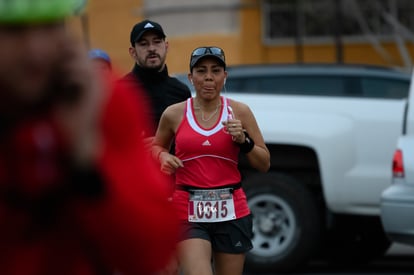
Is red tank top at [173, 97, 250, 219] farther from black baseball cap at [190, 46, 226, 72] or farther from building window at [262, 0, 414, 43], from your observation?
building window at [262, 0, 414, 43]

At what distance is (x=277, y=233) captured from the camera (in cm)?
1113

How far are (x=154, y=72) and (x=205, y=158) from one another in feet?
3.09

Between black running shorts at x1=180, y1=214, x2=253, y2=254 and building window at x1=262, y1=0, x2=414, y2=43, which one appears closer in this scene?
black running shorts at x1=180, y1=214, x2=253, y2=254

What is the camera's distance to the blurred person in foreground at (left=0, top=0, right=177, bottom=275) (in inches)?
82.3

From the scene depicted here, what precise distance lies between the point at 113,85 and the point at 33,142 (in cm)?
21

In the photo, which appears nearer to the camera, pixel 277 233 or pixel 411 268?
pixel 277 233

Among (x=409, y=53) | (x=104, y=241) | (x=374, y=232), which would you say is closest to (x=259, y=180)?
(x=374, y=232)

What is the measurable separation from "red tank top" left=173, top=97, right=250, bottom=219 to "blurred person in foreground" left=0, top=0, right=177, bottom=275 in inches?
182

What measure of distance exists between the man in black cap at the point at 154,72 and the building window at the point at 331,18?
19584 mm

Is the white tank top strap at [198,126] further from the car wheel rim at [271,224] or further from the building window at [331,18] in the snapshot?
the building window at [331,18]

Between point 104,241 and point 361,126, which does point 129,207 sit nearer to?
point 104,241

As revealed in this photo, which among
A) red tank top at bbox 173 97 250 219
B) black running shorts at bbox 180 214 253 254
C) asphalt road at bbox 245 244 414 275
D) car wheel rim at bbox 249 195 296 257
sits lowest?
asphalt road at bbox 245 244 414 275

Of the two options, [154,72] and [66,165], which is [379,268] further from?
[66,165]

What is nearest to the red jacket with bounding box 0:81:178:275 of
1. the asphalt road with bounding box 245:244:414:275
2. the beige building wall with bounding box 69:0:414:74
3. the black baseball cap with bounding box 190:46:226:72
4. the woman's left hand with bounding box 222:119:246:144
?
the woman's left hand with bounding box 222:119:246:144
